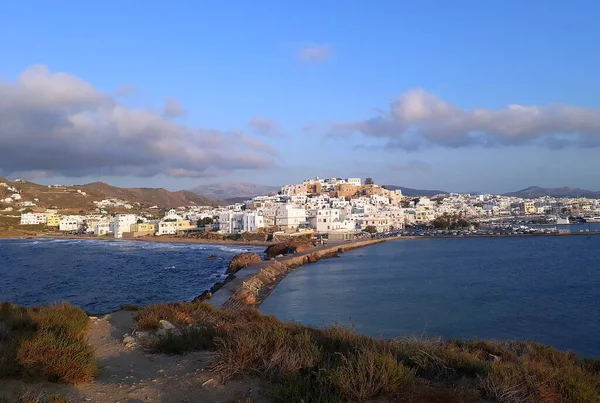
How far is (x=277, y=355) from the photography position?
5102mm

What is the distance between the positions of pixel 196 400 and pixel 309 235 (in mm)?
61430

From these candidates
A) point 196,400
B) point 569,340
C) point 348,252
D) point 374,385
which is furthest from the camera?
point 348,252

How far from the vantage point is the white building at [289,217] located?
→ 73188 millimetres

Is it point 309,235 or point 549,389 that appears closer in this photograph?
point 549,389

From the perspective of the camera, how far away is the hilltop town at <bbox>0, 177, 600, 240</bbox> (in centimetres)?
7381

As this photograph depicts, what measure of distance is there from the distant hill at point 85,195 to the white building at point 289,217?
216ft

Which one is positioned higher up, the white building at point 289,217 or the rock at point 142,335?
the white building at point 289,217

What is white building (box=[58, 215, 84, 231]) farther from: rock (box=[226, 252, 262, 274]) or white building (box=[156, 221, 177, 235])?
rock (box=[226, 252, 262, 274])

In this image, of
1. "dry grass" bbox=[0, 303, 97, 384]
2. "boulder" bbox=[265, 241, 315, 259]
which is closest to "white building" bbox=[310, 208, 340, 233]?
"boulder" bbox=[265, 241, 315, 259]

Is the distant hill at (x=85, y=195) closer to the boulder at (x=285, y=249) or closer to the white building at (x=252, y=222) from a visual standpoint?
the white building at (x=252, y=222)

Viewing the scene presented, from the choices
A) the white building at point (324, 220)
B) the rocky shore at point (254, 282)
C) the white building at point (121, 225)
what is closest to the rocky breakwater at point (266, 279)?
the rocky shore at point (254, 282)

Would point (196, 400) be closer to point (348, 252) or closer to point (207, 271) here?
point (207, 271)

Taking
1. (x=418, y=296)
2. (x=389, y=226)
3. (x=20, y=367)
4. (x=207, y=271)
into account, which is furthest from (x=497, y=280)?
(x=389, y=226)

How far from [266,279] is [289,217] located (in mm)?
45043
